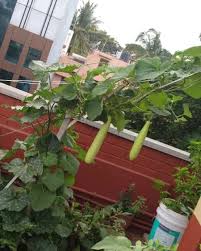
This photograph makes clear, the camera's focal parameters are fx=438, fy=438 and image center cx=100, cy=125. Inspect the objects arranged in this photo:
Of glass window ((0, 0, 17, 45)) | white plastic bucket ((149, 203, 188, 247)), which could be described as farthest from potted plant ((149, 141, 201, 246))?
glass window ((0, 0, 17, 45))

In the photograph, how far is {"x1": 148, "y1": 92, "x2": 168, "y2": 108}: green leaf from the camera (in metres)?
2.13

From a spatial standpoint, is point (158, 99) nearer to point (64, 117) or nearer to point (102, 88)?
point (102, 88)

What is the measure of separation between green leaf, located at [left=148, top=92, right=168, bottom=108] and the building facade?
43.5 ft

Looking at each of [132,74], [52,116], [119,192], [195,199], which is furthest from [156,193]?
[132,74]

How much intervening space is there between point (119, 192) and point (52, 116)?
1822 mm

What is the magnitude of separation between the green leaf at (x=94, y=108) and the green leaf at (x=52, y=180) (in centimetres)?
50

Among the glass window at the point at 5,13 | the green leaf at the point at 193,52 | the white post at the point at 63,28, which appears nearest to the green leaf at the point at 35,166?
the green leaf at the point at 193,52

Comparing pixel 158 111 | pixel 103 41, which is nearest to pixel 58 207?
pixel 158 111

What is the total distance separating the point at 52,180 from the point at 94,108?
550 mm

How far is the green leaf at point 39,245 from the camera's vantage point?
2.60 m

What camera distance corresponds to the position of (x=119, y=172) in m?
4.16

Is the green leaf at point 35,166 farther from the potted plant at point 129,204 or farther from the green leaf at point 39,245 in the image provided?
the potted plant at point 129,204

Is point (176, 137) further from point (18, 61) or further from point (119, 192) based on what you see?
point (18, 61)

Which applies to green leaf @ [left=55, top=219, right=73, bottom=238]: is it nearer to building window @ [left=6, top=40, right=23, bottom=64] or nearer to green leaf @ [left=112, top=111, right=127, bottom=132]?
green leaf @ [left=112, top=111, right=127, bottom=132]
